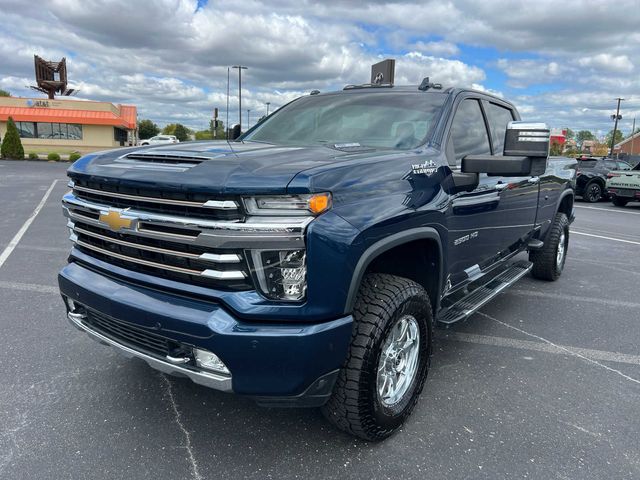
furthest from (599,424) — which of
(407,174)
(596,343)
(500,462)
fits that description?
(407,174)

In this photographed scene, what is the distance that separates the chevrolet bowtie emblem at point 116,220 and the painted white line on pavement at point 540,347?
9.26 ft

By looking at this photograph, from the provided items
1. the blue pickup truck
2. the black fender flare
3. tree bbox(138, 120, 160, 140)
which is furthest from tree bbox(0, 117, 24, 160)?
tree bbox(138, 120, 160, 140)

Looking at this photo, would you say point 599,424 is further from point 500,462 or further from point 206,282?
point 206,282

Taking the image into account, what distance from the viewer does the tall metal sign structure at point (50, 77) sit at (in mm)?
50281

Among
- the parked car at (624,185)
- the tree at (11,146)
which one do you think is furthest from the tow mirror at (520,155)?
the tree at (11,146)

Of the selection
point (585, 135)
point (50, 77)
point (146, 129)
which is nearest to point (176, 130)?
point (146, 129)

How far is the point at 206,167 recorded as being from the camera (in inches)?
92.0

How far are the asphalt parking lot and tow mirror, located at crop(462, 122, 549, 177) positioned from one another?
4.73 ft

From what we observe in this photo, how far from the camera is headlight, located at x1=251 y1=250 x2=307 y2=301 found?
2203 mm

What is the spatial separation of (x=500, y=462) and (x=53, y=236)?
24.6ft

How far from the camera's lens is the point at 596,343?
13.9 ft

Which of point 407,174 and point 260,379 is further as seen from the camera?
point 407,174

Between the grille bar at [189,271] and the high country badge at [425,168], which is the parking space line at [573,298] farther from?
the grille bar at [189,271]

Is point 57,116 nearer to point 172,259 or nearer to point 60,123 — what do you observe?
point 60,123
